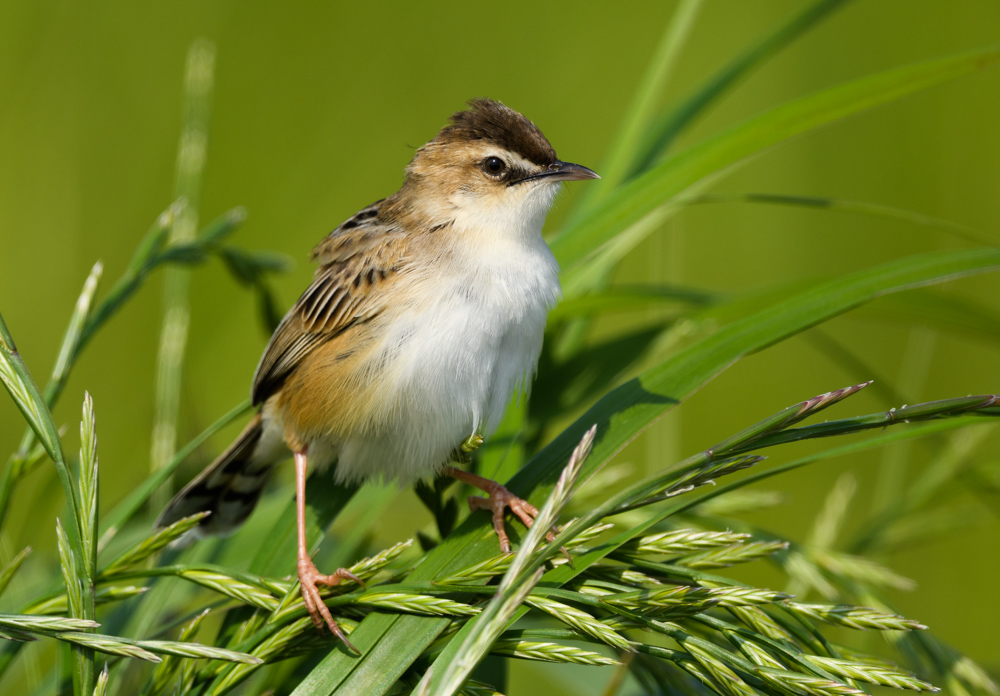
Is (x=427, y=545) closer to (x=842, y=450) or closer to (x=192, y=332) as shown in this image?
(x=842, y=450)

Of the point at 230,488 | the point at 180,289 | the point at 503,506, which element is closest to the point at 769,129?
the point at 503,506

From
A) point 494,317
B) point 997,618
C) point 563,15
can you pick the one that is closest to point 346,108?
point 563,15

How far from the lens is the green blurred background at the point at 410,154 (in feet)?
15.6

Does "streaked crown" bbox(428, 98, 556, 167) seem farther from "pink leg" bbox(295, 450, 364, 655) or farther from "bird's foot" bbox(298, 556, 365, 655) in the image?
"bird's foot" bbox(298, 556, 365, 655)

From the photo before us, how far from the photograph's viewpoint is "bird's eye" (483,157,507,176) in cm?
261

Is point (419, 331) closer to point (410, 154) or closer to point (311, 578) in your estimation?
point (311, 578)

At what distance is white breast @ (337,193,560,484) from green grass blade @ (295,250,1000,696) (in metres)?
0.35

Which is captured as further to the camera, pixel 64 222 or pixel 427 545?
pixel 64 222

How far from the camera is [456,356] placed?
7.23 ft

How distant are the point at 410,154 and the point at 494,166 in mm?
2120

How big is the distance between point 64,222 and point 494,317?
3860 mm

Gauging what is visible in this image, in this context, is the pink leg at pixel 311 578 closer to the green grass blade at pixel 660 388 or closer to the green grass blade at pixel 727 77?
the green grass blade at pixel 660 388

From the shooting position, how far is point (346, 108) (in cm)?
536

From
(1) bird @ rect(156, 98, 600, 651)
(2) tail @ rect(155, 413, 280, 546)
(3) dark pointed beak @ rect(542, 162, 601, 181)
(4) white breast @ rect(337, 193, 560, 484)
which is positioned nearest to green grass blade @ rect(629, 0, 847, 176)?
(3) dark pointed beak @ rect(542, 162, 601, 181)
